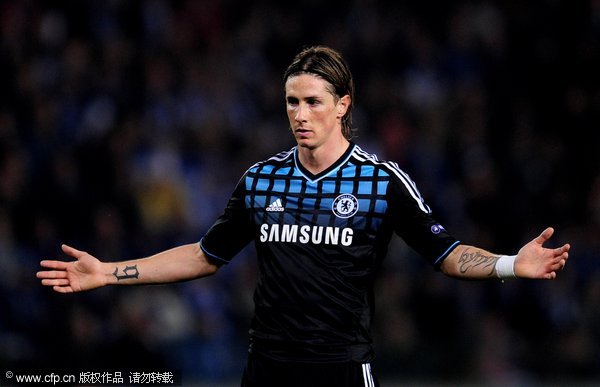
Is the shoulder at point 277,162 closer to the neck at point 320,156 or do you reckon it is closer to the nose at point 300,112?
the neck at point 320,156

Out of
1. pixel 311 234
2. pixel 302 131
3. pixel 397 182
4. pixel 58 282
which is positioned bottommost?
pixel 58 282

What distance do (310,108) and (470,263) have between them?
1096 mm

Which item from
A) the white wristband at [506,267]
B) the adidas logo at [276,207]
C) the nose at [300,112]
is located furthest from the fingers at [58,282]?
the white wristband at [506,267]

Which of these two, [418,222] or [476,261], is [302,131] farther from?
[476,261]

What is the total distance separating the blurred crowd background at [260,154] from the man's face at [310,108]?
3.61 m

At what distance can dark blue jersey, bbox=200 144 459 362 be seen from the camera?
223 inches

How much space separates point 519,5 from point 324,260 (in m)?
9.15

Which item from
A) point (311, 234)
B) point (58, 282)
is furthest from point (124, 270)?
point (311, 234)

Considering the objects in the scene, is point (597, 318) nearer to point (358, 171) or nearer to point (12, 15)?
point (358, 171)

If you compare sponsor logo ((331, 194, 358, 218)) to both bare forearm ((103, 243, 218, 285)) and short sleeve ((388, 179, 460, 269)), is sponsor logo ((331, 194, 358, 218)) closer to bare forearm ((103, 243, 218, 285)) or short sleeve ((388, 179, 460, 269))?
short sleeve ((388, 179, 460, 269))

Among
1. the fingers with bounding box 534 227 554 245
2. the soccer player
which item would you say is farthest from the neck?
the fingers with bounding box 534 227 554 245

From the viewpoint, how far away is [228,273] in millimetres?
11500

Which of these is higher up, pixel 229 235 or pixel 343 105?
pixel 343 105

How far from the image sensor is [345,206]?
5797mm
